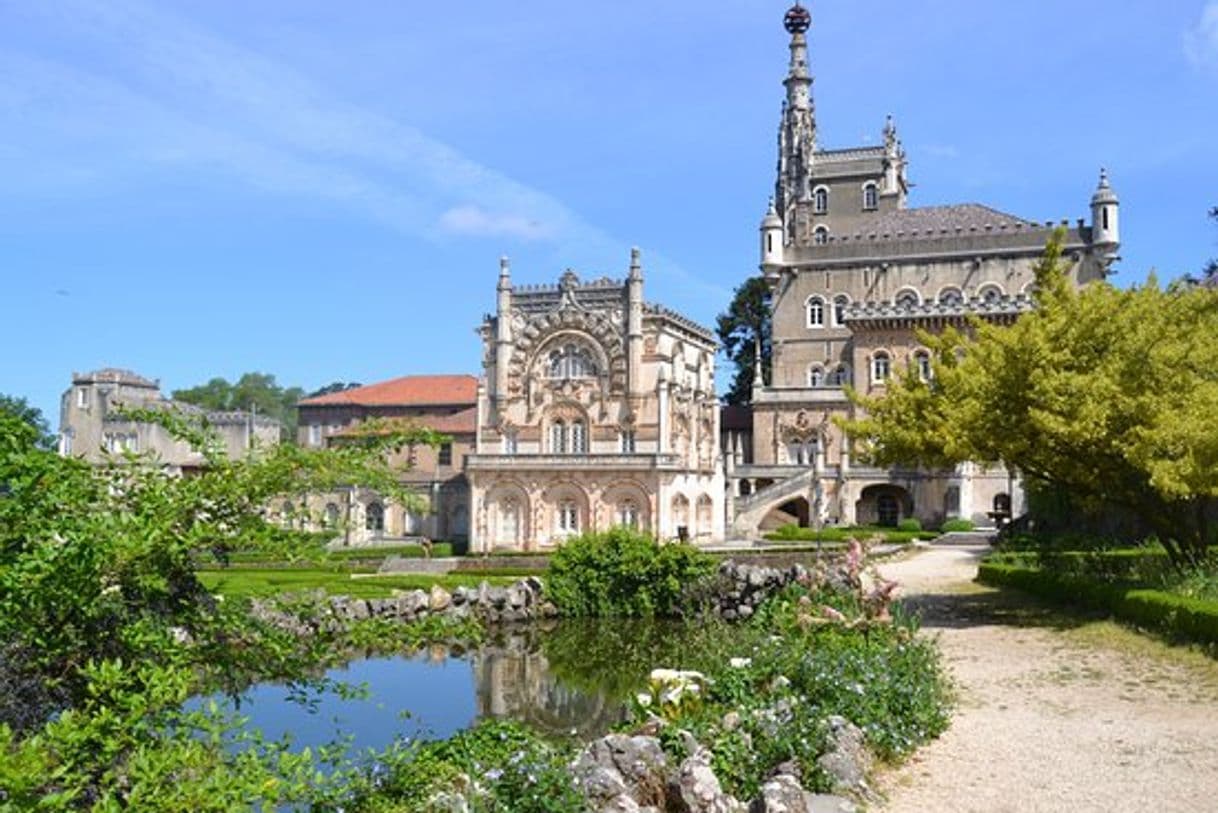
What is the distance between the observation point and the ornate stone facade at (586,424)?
162ft

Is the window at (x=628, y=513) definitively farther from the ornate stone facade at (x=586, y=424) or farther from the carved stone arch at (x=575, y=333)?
the carved stone arch at (x=575, y=333)

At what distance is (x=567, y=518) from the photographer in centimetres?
5019

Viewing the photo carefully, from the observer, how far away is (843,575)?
1917 centimetres

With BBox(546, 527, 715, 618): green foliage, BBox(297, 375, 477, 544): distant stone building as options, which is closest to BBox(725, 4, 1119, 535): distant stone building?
BBox(297, 375, 477, 544): distant stone building

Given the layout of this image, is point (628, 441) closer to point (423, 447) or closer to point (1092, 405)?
point (423, 447)

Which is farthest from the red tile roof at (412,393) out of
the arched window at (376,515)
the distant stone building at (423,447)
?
the arched window at (376,515)

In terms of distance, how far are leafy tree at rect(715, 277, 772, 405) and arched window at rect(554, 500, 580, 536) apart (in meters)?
23.3

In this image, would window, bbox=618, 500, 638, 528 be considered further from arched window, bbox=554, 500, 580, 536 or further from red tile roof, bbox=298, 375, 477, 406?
red tile roof, bbox=298, 375, 477, 406

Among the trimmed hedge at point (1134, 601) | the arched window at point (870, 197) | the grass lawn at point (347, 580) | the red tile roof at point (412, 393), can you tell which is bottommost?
the grass lawn at point (347, 580)

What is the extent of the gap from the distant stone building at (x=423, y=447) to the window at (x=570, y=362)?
592 centimetres

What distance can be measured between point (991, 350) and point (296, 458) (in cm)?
1627

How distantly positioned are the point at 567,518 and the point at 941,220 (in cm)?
2626

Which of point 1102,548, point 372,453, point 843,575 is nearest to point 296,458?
point 372,453

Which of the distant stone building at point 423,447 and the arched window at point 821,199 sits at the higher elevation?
the arched window at point 821,199
